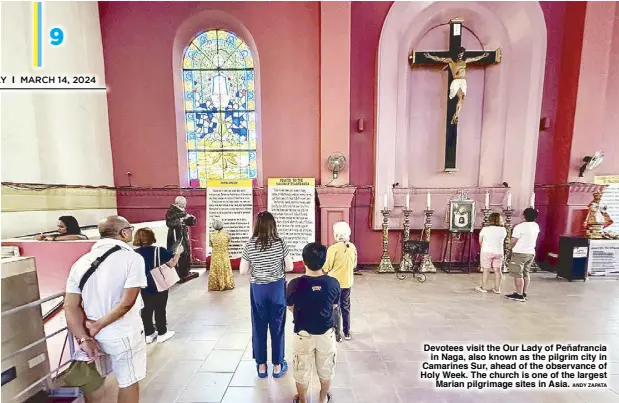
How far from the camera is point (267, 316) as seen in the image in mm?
2635

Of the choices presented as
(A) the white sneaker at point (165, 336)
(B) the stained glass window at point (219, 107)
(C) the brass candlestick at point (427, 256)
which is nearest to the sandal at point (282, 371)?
(A) the white sneaker at point (165, 336)

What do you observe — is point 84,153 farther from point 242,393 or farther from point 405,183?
point 405,183

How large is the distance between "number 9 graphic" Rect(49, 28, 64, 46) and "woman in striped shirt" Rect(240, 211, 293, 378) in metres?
5.61

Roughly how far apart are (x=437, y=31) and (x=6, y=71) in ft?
25.7

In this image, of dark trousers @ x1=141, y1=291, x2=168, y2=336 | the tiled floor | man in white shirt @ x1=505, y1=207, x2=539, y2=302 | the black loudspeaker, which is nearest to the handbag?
dark trousers @ x1=141, y1=291, x2=168, y2=336

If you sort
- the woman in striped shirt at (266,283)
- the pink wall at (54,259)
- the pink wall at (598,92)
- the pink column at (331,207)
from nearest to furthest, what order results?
the woman in striped shirt at (266,283), the pink wall at (54,259), the pink wall at (598,92), the pink column at (331,207)

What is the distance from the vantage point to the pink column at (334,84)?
5.68m

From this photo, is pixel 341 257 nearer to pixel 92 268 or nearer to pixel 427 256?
pixel 92 268

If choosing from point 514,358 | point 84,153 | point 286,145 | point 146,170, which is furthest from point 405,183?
point 84,153

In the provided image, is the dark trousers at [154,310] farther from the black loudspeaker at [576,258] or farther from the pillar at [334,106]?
the black loudspeaker at [576,258]

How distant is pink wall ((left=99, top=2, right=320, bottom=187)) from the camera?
6043 millimetres

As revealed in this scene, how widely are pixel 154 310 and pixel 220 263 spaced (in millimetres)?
1547

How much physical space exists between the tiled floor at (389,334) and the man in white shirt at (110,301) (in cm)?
93

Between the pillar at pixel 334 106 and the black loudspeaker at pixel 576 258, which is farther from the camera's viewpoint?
the pillar at pixel 334 106
